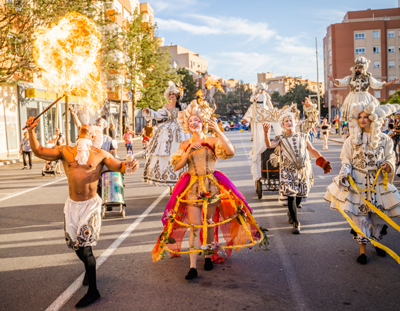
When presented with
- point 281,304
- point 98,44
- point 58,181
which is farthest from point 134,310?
point 58,181

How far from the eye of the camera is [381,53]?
75.1 metres

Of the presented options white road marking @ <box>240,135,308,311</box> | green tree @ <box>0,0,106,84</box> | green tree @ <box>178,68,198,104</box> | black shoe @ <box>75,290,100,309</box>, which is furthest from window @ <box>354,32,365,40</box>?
black shoe @ <box>75,290,100,309</box>

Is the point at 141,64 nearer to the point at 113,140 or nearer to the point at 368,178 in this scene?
the point at 113,140

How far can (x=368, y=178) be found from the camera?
17.9 feet

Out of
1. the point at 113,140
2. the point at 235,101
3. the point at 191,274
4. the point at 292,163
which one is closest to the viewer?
the point at 191,274

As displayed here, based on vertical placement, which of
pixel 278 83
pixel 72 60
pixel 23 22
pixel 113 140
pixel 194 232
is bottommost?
pixel 194 232

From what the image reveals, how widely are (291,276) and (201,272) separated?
3.46 feet

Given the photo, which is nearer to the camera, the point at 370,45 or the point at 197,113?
Result: the point at 197,113

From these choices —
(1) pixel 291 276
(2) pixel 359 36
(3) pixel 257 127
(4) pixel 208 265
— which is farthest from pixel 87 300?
(2) pixel 359 36

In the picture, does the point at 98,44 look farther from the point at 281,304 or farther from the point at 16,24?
the point at 16,24

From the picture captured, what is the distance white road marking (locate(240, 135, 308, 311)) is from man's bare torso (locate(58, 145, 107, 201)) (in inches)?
92.8

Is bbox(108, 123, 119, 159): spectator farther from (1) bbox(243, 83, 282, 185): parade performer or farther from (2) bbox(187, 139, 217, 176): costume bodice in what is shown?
(1) bbox(243, 83, 282, 185): parade performer

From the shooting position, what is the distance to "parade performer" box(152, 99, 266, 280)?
5.03 meters

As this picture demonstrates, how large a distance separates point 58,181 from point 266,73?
15899 centimetres
